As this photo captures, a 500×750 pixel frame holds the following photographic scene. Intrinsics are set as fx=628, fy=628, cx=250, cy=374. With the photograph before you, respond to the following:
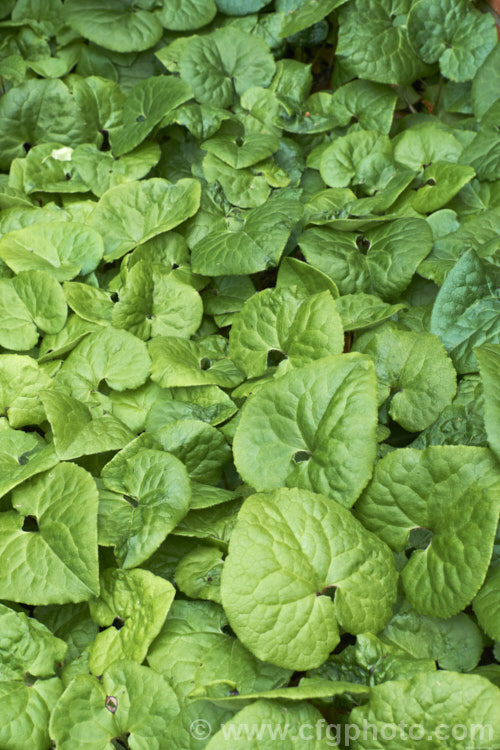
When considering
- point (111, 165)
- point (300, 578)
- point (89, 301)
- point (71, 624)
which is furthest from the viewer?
point (111, 165)

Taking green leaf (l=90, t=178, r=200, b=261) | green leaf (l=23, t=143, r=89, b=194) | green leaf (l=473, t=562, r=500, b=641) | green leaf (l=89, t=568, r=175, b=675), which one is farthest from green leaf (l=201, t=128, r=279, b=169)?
green leaf (l=473, t=562, r=500, b=641)

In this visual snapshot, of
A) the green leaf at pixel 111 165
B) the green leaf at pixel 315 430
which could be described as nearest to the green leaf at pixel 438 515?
the green leaf at pixel 315 430

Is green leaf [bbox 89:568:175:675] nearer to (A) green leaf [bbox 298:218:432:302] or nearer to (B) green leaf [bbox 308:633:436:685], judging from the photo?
(B) green leaf [bbox 308:633:436:685]

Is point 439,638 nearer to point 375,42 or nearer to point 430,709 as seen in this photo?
point 430,709

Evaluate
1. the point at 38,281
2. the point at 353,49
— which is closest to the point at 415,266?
the point at 353,49

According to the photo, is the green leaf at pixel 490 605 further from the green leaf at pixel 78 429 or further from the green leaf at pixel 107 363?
the green leaf at pixel 107 363

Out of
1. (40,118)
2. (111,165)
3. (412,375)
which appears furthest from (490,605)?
(40,118)
